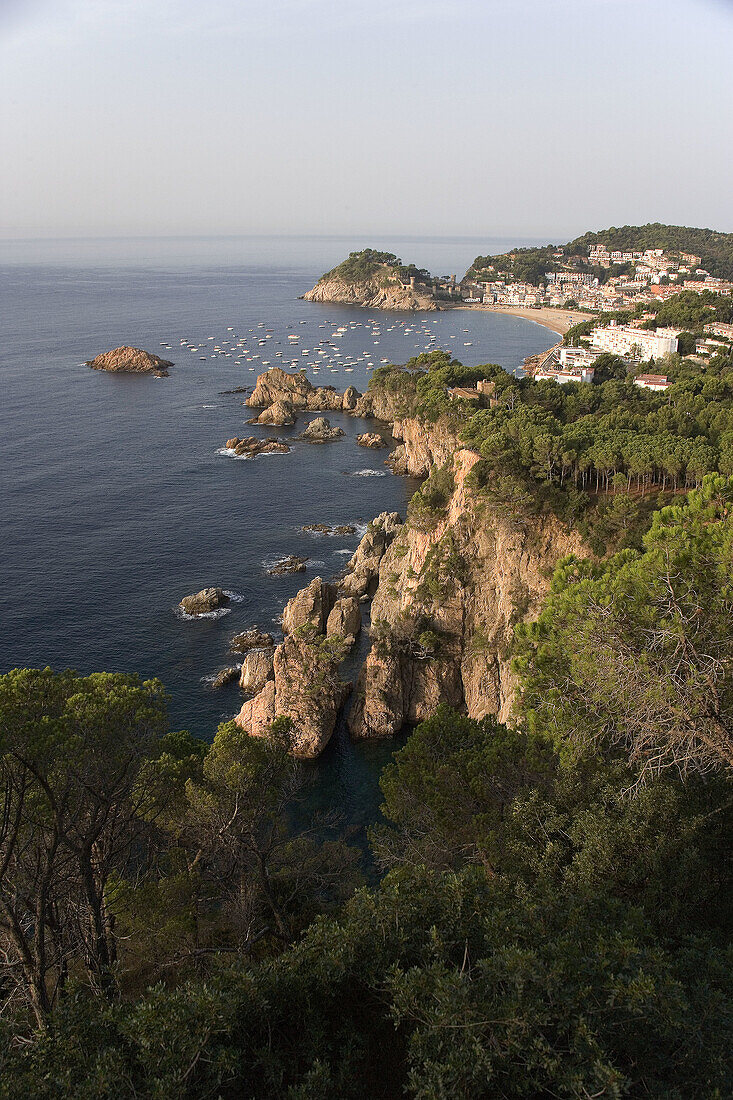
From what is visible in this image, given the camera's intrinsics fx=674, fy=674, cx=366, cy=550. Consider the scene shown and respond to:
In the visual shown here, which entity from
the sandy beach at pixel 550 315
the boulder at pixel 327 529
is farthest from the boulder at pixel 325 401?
the sandy beach at pixel 550 315

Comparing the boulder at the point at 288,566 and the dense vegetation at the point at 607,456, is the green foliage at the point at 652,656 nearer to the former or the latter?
the dense vegetation at the point at 607,456

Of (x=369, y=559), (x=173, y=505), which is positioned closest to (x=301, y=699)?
(x=369, y=559)

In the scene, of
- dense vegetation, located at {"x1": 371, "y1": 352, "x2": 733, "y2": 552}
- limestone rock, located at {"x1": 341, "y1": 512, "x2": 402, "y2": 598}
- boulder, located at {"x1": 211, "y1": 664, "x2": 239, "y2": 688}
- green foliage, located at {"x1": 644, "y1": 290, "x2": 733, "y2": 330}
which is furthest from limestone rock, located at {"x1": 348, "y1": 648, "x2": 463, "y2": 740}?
green foliage, located at {"x1": 644, "y1": 290, "x2": 733, "y2": 330}

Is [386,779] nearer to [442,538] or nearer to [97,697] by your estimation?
[97,697]

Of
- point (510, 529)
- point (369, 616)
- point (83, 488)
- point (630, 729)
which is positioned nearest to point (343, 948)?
point (630, 729)

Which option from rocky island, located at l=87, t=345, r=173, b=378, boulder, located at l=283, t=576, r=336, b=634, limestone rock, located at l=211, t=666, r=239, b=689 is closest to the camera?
limestone rock, located at l=211, t=666, r=239, b=689

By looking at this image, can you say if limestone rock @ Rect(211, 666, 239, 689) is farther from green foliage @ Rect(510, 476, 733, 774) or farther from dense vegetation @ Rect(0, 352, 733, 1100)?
green foliage @ Rect(510, 476, 733, 774)
